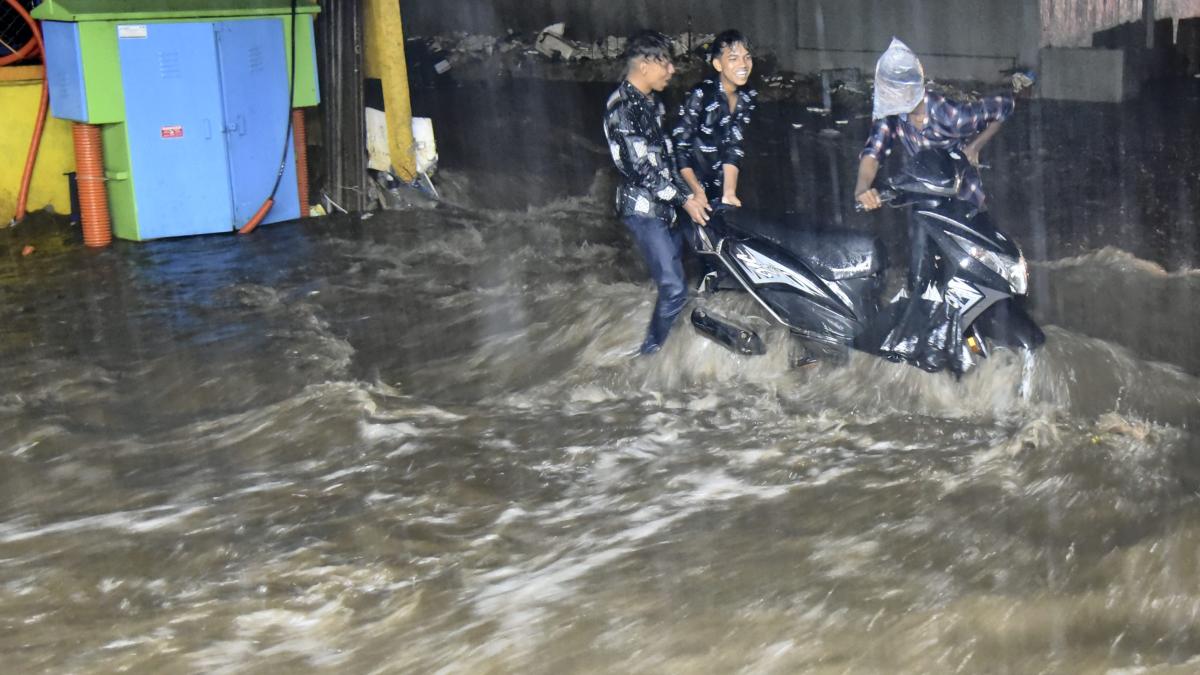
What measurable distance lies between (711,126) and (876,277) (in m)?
1.01

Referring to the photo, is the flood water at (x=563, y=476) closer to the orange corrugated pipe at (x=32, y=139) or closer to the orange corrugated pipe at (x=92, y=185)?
the orange corrugated pipe at (x=92, y=185)

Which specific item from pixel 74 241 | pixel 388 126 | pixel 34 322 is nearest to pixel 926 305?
pixel 34 322

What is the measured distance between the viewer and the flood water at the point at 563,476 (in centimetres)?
388

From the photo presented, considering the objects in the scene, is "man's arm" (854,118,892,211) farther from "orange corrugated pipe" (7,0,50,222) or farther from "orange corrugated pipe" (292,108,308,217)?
"orange corrugated pipe" (7,0,50,222)

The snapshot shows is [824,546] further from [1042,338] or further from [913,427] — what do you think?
[1042,338]

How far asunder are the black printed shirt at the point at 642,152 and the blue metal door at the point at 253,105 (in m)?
4.51

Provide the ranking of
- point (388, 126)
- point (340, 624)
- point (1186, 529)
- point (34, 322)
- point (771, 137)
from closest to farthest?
point (340, 624) < point (1186, 529) < point (34, 322) < point (388, 126) < point (771, 137)

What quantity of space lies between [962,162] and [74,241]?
6.65 m

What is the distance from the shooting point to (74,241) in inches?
368

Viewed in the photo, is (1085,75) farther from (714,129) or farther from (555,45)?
(714,129)

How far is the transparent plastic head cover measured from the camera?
519 centimetres

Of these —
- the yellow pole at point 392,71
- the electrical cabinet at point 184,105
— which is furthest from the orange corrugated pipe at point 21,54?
the yellow pole at point 392,71

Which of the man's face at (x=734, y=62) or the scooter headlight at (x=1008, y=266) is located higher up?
the man's face at (x=734, y=62)

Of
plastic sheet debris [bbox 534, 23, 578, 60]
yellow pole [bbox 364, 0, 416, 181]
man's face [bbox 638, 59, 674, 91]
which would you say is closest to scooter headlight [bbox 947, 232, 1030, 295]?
man's face [bbox 638, 59, 674, 91]
